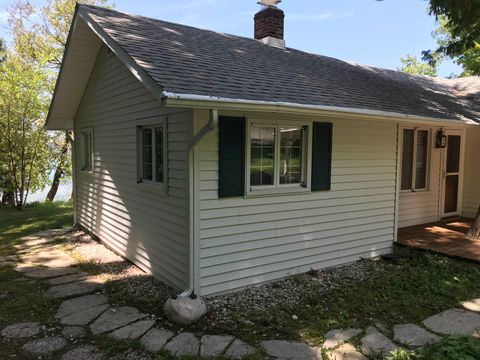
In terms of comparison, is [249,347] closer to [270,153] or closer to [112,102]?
[270,153]

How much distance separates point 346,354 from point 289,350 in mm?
509

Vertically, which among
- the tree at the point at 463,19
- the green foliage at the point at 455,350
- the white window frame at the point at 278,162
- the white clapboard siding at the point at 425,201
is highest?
the tree at the point at 463,19

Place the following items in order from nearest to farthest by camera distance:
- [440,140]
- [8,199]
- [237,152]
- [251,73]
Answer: [237,152], [251,73], [440,140], [8,199]

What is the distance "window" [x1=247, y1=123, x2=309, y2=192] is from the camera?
4.84 m

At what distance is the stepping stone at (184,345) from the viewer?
3.38 m

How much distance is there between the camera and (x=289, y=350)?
3.42 meters

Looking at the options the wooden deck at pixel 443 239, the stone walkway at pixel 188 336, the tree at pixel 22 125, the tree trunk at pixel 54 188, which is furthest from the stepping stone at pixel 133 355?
the tree trunk at pixel 54 188

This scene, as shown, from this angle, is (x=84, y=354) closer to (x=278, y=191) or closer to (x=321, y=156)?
(x=278, y=191)

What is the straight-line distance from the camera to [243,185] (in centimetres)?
469

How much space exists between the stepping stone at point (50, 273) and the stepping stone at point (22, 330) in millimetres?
1616

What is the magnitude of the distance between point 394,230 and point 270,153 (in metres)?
3.16

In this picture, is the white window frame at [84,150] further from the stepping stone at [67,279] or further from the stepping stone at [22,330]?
the stepping stone at [22,330]

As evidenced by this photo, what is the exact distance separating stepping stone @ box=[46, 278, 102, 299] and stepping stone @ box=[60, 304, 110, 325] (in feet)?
2.03

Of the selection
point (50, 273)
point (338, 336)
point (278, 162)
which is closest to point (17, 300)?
point (50, 273)
